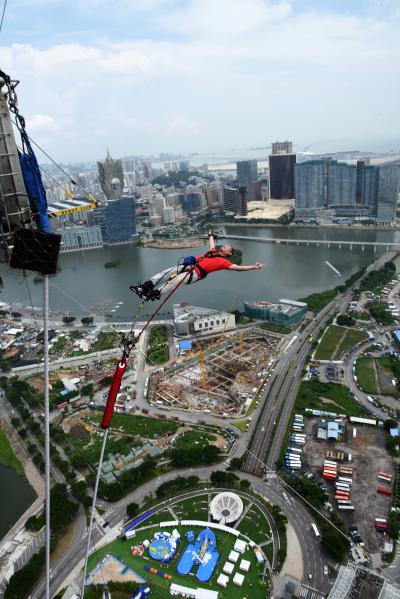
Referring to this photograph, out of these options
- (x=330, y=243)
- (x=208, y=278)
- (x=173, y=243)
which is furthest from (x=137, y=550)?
(x=173, y=243)

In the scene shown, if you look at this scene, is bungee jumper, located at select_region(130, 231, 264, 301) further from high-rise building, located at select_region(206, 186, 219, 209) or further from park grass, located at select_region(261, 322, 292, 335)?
high-rise building, located at select_region(206, 186, 219, 209)

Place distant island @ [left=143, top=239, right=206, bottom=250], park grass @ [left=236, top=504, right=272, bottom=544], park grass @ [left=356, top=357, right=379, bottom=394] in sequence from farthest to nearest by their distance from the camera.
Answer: distant island @ [left=143, top=239, right=206, bottom=250] → park grass @ [left=356, top=357, right=379, bottom=394] → park grass @ [left=236, top=504, right=272, bottom=544]

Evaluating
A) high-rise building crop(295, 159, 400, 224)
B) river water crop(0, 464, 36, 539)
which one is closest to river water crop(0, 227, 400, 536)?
high-rise building crop(295, 159, 400, 224)

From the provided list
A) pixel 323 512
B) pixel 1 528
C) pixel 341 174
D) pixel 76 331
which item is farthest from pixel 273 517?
pixel 341 174

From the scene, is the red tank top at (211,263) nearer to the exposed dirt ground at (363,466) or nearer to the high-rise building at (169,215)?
the exposed dirt ground at (363,466)

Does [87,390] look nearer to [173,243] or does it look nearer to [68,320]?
[68,320]

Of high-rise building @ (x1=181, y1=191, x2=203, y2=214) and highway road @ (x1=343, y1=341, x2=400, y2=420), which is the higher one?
high-rise building @ (x1=181, y1=191, x2=203, y2=214)
